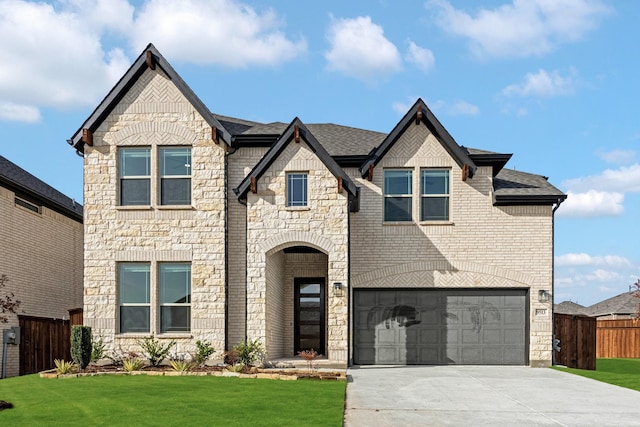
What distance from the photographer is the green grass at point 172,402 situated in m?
11.5

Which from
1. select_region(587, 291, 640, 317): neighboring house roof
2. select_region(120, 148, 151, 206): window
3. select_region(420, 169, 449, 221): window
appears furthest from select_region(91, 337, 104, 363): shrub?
select_region(587, 291, 640, 317): neighboring house roof

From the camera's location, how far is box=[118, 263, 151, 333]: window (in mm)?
21141

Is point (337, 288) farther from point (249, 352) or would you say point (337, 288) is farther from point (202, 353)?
point (202, 353)

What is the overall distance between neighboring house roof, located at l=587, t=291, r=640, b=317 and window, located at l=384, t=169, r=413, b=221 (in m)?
22.5

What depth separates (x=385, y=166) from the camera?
2245cm

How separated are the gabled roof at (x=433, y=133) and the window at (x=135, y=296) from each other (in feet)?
24.6

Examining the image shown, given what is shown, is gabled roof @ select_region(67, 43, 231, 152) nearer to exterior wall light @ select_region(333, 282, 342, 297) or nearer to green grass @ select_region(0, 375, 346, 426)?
exterior wall light @ select_region(333, 282, 342, 297)

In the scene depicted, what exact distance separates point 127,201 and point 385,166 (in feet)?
26.6

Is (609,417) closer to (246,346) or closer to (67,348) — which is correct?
(246,346)

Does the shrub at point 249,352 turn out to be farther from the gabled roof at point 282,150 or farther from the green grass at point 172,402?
the gabled roof at point 282,150

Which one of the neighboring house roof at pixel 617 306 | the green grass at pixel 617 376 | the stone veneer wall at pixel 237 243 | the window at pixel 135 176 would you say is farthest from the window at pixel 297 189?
the neighboring house roof at pixel 617 306

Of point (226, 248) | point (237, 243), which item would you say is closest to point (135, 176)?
point (226, 248)

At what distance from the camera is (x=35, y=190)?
24.9 m

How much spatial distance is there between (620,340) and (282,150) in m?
23.5
